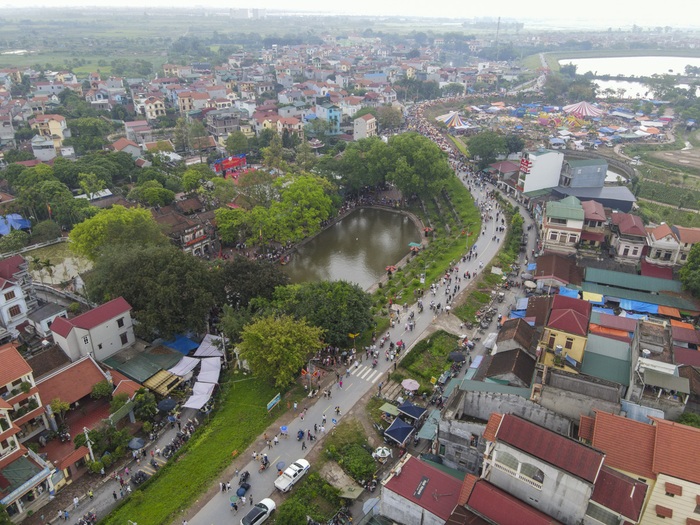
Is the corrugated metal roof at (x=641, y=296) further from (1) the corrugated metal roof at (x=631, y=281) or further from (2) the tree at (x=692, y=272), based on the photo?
(2) the tree at (x=692, y=272)

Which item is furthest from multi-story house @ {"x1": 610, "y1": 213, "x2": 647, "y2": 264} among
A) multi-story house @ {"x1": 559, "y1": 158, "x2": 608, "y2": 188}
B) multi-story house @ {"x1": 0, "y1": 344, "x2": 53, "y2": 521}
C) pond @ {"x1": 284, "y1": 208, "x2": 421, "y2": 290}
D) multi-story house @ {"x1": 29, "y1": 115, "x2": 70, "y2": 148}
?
multi-story house @ {"x1": 29, "y1": 115, "x2": 70, "y2": 148}

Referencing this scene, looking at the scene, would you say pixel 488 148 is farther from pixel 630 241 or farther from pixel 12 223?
pixel 12 223

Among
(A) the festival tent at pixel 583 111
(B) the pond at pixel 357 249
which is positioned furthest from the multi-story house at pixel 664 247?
(A) the festival tent at pixel 583 111

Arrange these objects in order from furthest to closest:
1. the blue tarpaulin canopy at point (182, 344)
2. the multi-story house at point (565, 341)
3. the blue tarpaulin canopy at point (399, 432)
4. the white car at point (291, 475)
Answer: the blue tarpaulin canopy at point (182, 344) → the multi-story house at point (565, 341) → the blue tarpaulin canopy at point (399, 432) → the white car at point (291, 475)

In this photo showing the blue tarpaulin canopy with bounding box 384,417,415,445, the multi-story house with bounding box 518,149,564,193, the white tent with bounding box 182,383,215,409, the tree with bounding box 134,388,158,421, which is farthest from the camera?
the multi-story house with bounding box 518,149,564,193

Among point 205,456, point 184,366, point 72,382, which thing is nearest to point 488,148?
point 184,366

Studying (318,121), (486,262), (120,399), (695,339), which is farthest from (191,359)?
(318,121)

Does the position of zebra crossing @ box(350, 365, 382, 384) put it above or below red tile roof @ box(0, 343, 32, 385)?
below

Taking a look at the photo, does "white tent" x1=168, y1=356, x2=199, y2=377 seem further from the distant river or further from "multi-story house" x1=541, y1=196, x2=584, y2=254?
the distant river
